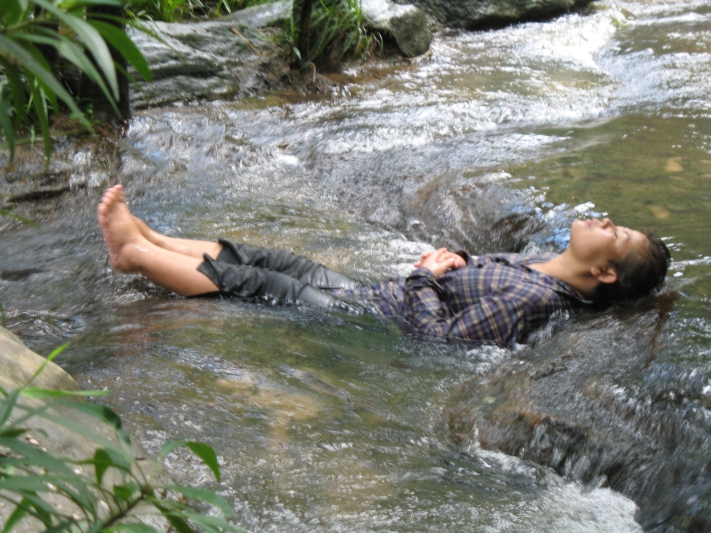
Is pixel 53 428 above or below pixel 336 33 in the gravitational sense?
below

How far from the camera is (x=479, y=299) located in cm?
339

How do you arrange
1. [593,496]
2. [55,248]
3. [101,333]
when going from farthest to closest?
[55,248] → [101,333] → [593,496]

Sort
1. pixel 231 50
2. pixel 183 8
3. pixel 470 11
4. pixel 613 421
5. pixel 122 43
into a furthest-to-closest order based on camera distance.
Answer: pixel 470 11 < pixel 183 8 < pixel 231 50 < pixel 613 421 < pixel 122 43

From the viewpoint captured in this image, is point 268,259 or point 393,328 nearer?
point 393,328

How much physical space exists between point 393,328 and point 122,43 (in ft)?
8.73

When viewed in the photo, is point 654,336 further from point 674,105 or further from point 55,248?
point 674,105

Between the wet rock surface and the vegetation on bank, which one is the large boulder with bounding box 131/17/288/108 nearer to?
the vegetation on bank

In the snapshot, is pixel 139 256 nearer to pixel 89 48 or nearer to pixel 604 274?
pixel 604 274

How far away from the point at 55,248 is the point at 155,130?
1.87 m

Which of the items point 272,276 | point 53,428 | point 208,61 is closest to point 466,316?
point 272,276

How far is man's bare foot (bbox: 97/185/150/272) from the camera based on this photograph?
10.7 feet

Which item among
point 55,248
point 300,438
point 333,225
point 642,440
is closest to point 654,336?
point 642,440

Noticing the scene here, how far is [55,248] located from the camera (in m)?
3.89

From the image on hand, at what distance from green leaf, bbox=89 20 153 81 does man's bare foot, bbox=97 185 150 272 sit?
262 centimetres
